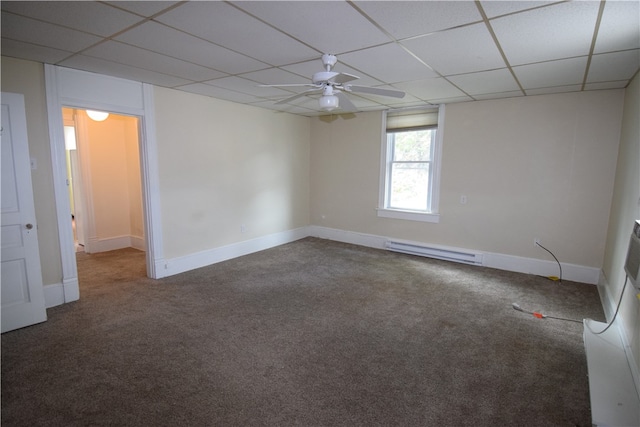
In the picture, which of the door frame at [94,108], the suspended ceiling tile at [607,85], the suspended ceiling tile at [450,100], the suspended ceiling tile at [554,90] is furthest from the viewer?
the suspended ceiling tile at [450,100]

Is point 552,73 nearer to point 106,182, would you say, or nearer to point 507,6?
point 507,6

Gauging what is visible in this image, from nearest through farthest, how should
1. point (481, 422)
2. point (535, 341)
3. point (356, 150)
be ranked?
point (481, 422) → point (535, 341) → point (356, 150)

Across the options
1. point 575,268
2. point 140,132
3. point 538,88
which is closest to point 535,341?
point 575,268

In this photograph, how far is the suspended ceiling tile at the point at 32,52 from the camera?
8.60 ft

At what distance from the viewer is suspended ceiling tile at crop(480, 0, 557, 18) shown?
190 centimetres

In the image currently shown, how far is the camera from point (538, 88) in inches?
153

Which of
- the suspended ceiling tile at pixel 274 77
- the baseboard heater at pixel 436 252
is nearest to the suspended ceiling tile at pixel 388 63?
the suspended ceiling tile at pixel 274 77

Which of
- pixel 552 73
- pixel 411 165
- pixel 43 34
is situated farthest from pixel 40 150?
pixel 552 73

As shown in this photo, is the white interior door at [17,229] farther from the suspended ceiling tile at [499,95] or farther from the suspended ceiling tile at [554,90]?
the suspended ceiling tile at [554,90]

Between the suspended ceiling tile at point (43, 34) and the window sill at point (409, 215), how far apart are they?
4.47m

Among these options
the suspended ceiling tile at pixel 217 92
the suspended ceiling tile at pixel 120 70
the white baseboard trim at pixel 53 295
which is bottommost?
the white baseboard trim at pixel 53 295

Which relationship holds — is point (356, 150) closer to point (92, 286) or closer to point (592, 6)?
point (592, 6)

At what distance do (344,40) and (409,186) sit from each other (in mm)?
3422

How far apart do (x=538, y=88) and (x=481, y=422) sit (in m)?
3.77
